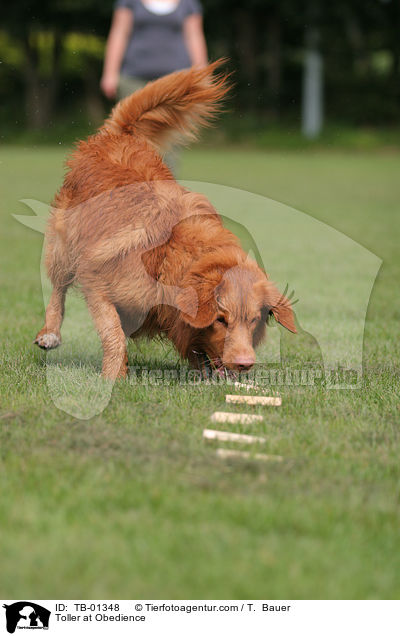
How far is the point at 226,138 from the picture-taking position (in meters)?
26.5

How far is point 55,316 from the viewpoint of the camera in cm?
525

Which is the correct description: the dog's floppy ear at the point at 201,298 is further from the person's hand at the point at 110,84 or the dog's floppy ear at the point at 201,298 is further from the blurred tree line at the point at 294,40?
the blurred tree line at the point at 294,40

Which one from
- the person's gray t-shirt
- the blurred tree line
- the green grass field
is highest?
the blurred tree line

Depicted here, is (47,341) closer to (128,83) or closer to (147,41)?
(128,83)

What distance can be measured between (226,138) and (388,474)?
2412 centimetres

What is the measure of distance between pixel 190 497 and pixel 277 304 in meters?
1.60

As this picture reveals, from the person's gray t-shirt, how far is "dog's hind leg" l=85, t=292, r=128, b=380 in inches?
151

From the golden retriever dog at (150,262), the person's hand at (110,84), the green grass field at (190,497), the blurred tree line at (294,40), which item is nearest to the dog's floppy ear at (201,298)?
the golden retriever dog at (150,262)

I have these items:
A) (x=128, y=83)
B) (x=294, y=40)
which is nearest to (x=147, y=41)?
(x=128, y=83)

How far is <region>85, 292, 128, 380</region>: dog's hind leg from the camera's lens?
4523 mm

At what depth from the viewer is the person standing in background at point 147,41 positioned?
768 centimetres
